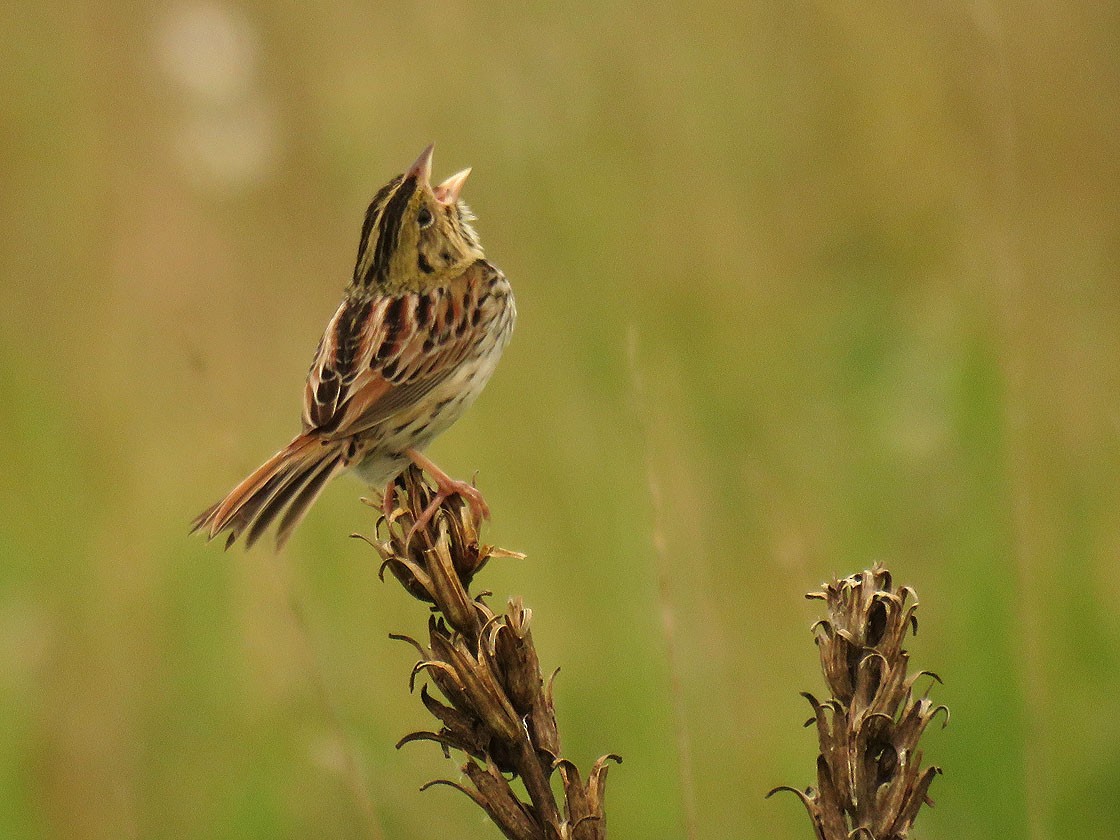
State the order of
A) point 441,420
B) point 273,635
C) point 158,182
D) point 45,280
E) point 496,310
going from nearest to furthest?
point 441,420 → point 496,310 → point 273,635 → point 45,280 → point 158,182

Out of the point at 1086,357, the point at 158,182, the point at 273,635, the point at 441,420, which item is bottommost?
the point at 273,635

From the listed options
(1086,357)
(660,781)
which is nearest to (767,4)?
(1086,357)

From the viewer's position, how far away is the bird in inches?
123

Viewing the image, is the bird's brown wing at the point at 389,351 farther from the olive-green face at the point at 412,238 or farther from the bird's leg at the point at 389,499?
the bird's leg at the point at 389,499

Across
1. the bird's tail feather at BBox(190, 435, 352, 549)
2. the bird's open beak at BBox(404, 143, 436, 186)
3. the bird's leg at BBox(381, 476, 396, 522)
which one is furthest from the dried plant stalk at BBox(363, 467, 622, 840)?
the bird's open beak at BBox(404, 143, 436, 186)

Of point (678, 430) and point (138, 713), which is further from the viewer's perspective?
point (678, 430)

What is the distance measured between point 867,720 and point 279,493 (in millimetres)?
1665

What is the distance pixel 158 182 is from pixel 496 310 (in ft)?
10.6

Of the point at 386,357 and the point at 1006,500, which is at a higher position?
the point at 1006,500

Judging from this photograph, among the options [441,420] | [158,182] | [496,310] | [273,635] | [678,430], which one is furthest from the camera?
[158,182]

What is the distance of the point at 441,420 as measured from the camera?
138 inches

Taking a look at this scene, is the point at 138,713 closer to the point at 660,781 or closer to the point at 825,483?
the point at 660,781

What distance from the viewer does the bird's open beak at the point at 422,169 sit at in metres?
3.64

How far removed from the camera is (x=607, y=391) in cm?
443
